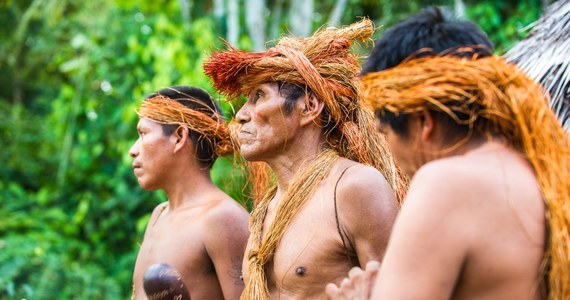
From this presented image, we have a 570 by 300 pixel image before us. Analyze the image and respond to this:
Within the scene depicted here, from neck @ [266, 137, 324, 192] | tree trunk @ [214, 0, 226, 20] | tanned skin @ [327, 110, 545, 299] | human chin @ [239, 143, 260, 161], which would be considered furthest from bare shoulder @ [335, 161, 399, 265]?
tree trunk @ [214, 0, 226, 20]

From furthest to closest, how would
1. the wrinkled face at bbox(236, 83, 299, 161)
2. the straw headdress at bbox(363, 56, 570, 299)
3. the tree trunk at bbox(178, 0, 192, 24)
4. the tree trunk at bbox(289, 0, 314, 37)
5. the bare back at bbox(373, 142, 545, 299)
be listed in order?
the tree trunk at bbox(178, 0, 192, 24), the tree trunk at bbox(289, 0, 314, 37), the wrinkled face at bbox(236, 83, 299, 161), the straw headdress at bbox(363, 56, 570, 299), the bare back at bbox(373, 142, 545, 299)

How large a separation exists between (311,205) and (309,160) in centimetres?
24

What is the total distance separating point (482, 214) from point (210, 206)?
196 centimetres

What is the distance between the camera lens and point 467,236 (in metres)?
1.84

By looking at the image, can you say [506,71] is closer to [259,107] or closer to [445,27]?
[445,27]

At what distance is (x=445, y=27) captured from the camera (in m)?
2.12

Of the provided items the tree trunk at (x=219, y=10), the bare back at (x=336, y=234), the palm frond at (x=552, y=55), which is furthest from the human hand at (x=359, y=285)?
the tree trunk at (x=219, y=10)

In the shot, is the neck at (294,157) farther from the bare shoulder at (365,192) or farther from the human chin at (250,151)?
the bare shoulder at (365,192)

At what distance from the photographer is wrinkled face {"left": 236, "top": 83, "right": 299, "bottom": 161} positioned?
3.07 m

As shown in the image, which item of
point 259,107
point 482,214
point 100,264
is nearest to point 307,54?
point 259,107

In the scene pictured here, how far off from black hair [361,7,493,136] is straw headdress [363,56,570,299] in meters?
0.04

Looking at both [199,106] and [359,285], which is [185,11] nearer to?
[199,106]

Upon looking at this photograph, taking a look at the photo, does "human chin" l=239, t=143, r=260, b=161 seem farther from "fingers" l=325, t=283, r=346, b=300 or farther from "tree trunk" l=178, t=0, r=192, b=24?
"tree trunk" l=178, t=0, r=192, b=24

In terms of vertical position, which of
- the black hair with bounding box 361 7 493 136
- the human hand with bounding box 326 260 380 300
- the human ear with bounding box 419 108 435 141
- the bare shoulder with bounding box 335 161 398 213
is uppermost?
the black hair with bounding box 361 7 493 136
